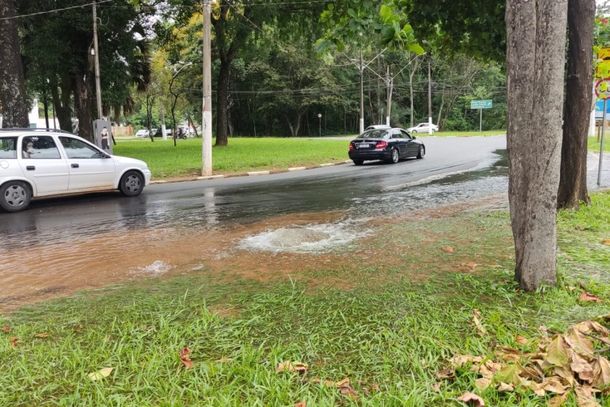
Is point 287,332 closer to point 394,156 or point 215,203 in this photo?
point 215,203

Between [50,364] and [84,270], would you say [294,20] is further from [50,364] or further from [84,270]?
[50,364]

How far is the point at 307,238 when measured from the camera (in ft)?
24.6

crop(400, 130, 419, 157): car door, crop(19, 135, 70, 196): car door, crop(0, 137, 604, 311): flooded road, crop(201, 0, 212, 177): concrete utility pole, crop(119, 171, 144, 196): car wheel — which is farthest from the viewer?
crop(400, 130, 419, 157): car door

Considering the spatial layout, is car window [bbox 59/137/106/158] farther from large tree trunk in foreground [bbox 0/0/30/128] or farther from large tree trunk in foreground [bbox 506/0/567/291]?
large tree trunk in foreground [bbox 506/0/567/291]

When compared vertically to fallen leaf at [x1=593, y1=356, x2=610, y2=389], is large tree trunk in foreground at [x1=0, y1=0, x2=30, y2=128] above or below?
above

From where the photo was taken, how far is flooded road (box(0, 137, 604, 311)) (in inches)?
241

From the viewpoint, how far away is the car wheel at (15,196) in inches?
425

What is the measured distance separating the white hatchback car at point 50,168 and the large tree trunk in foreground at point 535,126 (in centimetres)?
991

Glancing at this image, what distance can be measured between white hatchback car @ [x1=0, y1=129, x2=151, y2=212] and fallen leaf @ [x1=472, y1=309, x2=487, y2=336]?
985 cm

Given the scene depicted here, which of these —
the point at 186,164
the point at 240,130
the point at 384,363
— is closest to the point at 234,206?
the point at 384,363

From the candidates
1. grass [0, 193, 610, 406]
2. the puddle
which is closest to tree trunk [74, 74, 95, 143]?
the puddle

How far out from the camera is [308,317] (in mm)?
4367

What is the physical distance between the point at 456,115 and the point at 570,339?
74.9 metres

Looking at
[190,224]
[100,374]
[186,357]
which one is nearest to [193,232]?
[190,224]
